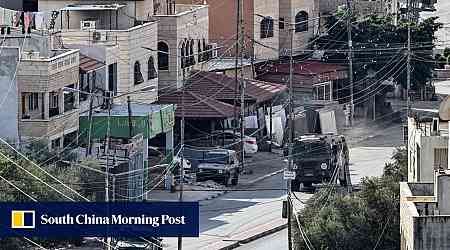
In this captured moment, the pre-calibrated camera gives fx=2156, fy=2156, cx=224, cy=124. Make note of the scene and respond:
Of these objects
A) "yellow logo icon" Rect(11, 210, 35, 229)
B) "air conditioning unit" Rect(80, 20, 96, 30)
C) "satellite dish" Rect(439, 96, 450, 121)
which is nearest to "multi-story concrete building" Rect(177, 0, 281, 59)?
"air conditioning unit" Rect(80, 20, 96, 30)

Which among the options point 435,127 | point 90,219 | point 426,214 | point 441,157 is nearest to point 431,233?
point 426,214

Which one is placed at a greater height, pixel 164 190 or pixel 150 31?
pixel 150 31

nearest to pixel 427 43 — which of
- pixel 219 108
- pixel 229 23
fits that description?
pixel 229 23

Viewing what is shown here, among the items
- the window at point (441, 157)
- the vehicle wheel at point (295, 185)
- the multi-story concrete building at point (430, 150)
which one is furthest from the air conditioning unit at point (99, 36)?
the window at point (441, 157)

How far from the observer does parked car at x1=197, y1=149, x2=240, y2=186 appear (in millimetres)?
58000

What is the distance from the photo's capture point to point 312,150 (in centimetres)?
5778

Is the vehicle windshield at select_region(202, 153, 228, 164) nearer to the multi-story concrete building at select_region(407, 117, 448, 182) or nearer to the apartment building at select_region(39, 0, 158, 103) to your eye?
the apartment building at select_region(39, 0, 158, 103)

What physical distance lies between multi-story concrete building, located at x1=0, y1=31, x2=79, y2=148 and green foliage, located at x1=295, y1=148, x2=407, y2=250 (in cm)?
1019

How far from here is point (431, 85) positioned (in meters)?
76.6

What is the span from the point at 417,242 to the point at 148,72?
110 ft

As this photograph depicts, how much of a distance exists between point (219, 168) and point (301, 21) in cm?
2334

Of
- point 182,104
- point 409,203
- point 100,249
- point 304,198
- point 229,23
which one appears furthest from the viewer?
point 229,23

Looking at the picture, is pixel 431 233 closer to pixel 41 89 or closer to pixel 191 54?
pixel 41 89

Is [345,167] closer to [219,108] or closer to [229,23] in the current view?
[219,108]
